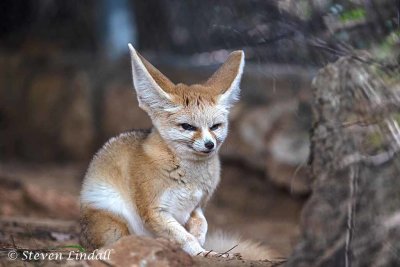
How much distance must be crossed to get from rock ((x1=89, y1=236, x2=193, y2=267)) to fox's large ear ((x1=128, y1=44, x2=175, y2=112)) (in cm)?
122

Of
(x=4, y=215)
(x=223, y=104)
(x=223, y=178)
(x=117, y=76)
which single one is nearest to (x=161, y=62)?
(x=117, y=76)

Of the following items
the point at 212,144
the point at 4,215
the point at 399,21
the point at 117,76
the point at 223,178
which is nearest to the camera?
the point at 399,21

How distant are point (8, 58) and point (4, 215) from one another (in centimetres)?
428

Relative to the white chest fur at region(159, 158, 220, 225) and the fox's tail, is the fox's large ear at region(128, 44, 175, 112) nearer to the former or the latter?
the white chest fur at region(159, 158, 220, 225)

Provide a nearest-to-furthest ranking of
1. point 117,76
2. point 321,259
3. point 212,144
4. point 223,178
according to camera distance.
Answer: point 321,259
point 212,144
point 223,178
point 117,76

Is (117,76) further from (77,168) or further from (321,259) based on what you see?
(321,259)

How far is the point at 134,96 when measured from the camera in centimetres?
1110

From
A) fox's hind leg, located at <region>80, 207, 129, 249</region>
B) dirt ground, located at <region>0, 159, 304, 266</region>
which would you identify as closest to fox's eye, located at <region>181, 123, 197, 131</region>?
fox's hind leg, located at <region>80, 207, 129, 249</region>

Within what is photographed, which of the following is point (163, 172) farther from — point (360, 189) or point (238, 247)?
point (360, 189)

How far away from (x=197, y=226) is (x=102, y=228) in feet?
2.19

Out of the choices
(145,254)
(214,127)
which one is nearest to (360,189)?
(145,254)

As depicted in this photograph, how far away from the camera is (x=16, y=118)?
11742 mm

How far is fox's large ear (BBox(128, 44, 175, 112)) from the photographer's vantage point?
212 inches

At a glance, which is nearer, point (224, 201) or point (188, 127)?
point (188, 127)
